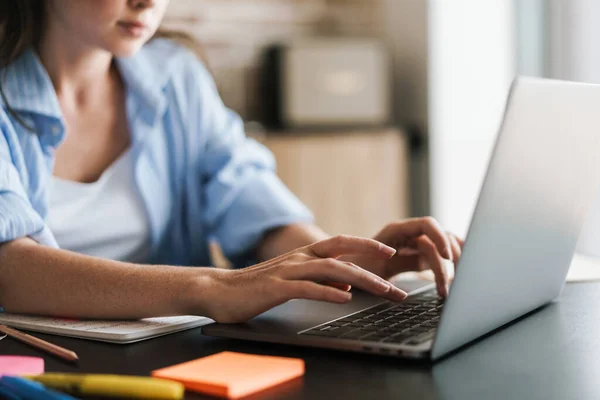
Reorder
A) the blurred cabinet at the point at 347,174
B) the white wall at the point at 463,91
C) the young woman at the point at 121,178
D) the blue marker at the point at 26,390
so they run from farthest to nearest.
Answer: the white wall at the point at 463,91 → the blurred cabinet at the point at 347,174 → the young woman at the point at 121,178 → the blue marker at the point at 26,390

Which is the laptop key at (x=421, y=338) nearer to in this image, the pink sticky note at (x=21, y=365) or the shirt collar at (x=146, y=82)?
the pink sticky note at (x=21, y=365)

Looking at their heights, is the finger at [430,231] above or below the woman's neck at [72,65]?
below

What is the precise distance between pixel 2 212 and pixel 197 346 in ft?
1.24

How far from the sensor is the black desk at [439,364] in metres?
0.62

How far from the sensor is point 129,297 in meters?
0.89

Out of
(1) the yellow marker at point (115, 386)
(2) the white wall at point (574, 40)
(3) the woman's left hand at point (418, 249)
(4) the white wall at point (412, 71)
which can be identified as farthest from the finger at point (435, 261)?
(4) the white wall at point (412, 71)

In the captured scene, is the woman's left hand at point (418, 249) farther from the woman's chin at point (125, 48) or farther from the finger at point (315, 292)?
the woman's chin at point (125, 48)

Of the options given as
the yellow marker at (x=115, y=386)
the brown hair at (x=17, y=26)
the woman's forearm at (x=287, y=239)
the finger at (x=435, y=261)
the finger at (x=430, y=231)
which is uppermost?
the brown hair at (x=17, y=26)

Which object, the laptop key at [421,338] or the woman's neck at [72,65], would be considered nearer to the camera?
the laptop key at [421,338]

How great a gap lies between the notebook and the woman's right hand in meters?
0.05

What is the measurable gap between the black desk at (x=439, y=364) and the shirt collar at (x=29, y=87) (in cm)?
49

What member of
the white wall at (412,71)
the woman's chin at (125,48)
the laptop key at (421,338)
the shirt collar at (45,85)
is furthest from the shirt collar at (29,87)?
the white wall at (412,71)

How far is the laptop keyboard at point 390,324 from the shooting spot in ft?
2.41

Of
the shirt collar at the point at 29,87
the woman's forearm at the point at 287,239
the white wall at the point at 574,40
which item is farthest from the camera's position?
the white wall at the point at 574,40
